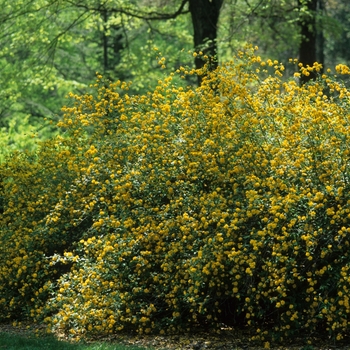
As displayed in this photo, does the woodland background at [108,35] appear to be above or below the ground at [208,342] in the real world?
above

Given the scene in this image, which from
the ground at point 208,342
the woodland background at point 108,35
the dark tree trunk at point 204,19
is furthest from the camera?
the woodland background at point 108,35

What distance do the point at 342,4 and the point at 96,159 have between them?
24.9 meters

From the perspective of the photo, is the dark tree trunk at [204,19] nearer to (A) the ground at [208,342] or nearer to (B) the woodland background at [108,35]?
(B) the woodland background at [108,35]

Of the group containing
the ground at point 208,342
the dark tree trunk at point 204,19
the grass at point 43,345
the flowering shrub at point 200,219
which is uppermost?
the dark tree trunk at point 204,19

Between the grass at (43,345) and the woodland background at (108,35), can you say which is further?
the woodland background at (108,35)

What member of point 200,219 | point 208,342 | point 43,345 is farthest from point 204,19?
point 43,345

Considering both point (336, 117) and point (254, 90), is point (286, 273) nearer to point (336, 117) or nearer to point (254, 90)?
point (336, 117)

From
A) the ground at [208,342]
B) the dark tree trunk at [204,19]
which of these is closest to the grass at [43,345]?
the ground at [208,342]

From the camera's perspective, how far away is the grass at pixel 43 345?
21.6 feet

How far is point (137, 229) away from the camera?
751cm

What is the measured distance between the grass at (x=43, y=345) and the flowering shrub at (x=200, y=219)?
1.30 ft

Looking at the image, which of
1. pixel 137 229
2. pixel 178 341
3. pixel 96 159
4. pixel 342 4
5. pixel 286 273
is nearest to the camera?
pixel 286 273

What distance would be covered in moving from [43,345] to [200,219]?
6.08 ft

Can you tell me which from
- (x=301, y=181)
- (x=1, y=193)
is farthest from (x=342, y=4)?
(x=301, y=181)
